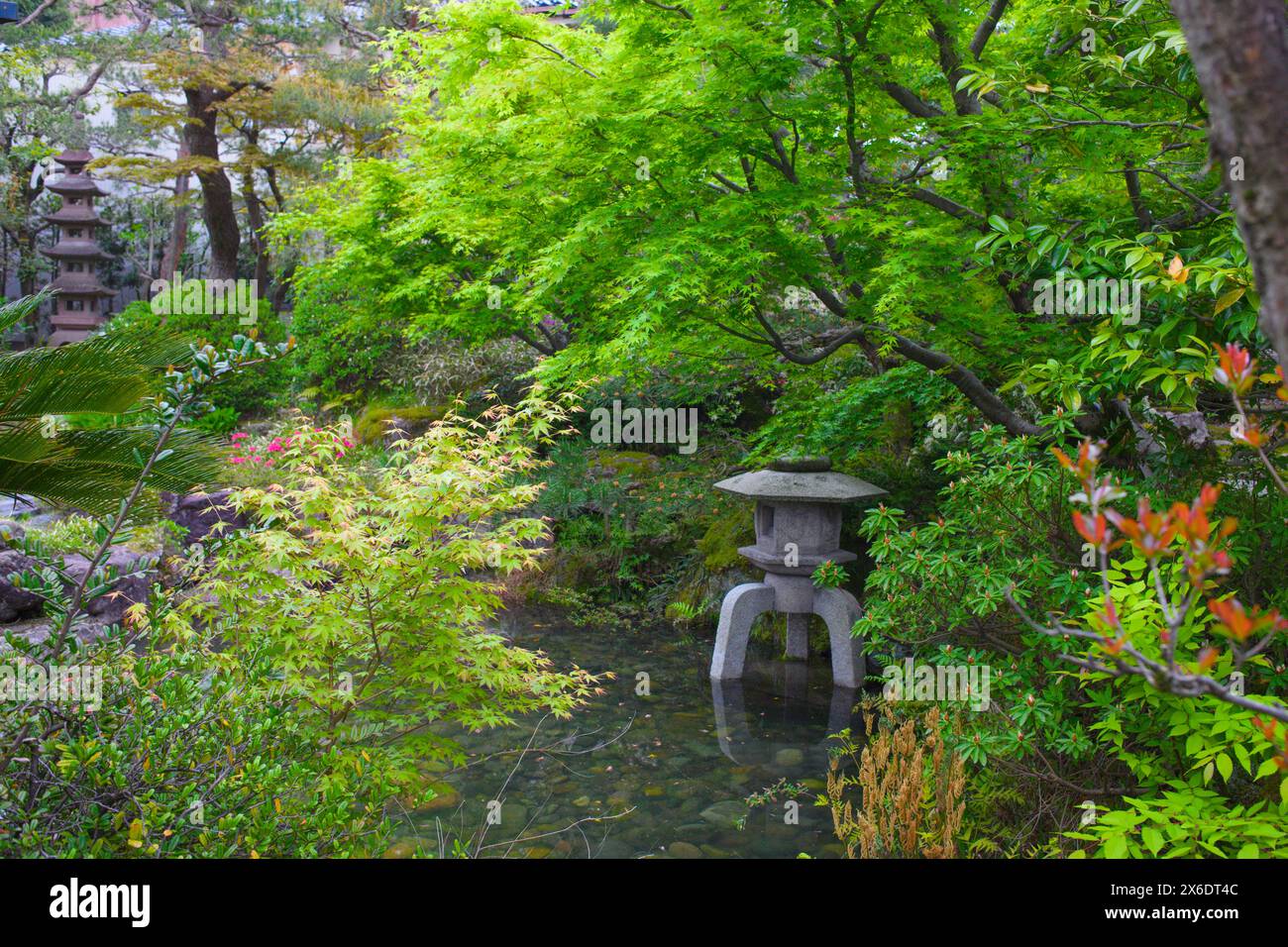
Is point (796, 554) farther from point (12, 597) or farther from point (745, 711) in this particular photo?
point (12, 597)

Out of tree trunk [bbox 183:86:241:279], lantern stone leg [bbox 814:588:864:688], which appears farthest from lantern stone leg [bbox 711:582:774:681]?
tree trunk [bbox 183:86:241:279]

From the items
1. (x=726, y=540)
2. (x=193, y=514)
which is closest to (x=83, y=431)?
(x=726, y=540)

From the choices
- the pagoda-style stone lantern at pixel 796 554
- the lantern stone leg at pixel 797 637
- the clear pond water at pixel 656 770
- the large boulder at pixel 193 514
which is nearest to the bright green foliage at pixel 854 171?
the pagoda-style stone lantern at pixel 796 554

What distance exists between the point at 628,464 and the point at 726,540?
264 centimetres

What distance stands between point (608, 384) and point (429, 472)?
24.5 ft

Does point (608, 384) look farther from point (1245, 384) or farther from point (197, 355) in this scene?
point (1245, 384)

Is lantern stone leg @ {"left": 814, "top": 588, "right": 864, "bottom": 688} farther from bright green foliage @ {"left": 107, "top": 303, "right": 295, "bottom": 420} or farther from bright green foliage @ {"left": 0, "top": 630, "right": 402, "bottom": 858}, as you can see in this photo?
bright green foliage @ {"left": 107, "top": 303, "right": 295, "bottom": 420}

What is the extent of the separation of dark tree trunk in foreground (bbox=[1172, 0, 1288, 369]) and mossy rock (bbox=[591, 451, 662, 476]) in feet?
34.0

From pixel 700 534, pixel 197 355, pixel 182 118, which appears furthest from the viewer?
pixel 182 118

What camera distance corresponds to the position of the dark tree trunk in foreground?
1.34m

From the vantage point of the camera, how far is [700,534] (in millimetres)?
10695

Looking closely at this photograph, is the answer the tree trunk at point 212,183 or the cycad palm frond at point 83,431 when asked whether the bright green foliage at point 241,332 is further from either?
the cycad palm frond at point 83,431
